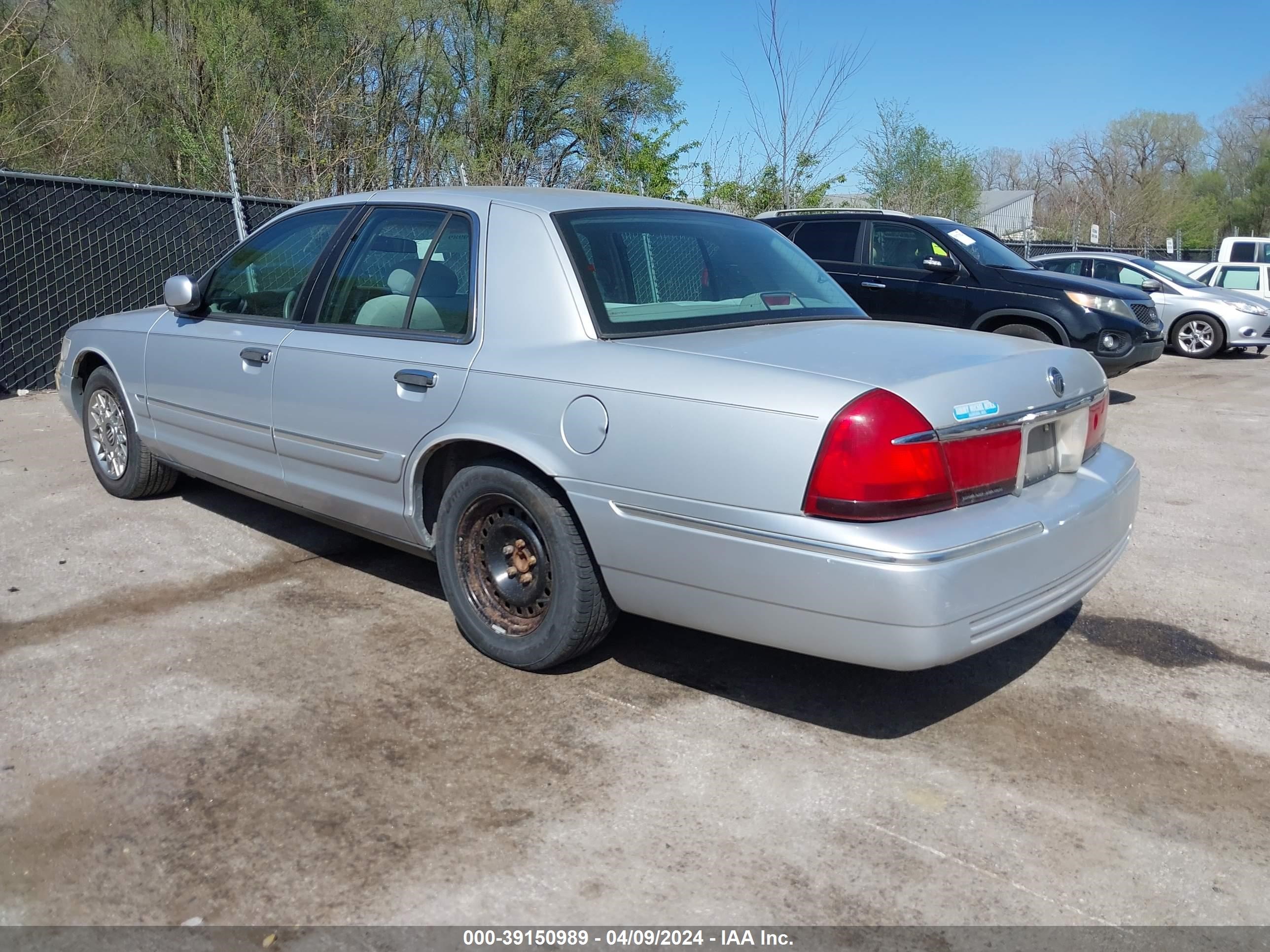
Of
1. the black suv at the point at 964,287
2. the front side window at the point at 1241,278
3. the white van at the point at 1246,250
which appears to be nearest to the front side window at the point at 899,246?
the black suv at the point at 964,287

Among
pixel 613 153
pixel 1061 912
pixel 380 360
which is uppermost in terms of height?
pixel 613 153

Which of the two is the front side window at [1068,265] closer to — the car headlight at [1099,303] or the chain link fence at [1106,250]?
the chain link fence at [1106,250]

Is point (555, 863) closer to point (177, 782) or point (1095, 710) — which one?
point (177, 782)

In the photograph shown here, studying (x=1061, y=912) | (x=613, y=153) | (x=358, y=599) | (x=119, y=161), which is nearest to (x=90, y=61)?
(x=119, y=161)

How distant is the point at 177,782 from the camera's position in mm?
3088

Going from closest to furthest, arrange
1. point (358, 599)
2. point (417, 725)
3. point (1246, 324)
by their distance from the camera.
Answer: point (417, 725) < point (358, 599) < point (1246, 324)

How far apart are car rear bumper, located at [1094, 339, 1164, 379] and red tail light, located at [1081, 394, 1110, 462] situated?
5792mm

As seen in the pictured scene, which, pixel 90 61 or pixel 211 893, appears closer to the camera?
pixel 211 893

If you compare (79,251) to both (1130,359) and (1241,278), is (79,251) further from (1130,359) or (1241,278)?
(1241,278)

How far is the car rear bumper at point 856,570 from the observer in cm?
294

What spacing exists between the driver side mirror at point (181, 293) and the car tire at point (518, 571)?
1877 mm

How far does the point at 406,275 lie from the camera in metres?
4.22

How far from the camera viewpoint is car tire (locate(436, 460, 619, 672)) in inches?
139

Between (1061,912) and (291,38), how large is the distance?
19.6 meters
